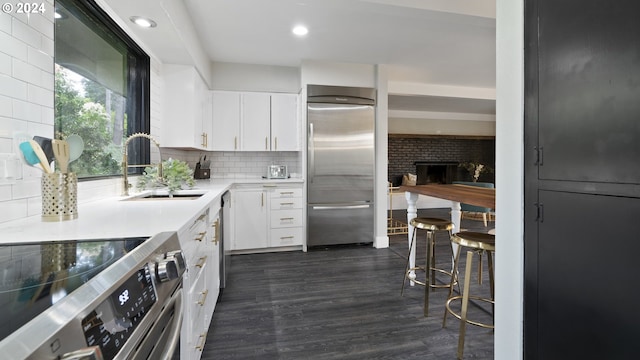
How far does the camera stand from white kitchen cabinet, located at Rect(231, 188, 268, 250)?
3631 millimetres

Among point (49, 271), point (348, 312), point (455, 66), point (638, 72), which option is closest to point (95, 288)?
point (49, 271)

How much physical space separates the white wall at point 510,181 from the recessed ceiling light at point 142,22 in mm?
2151

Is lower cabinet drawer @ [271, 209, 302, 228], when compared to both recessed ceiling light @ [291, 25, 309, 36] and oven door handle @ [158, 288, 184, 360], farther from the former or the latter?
oven door handle @ [158, 288, 184, 360]

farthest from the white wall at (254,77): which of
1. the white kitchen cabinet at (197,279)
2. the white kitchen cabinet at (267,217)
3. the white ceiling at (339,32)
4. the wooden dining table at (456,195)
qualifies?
the white kitchen cabinet at (197,279)

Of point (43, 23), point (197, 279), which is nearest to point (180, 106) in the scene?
point (43, 23)

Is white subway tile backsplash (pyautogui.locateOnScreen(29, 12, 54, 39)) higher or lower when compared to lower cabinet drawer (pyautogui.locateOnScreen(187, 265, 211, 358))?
higher

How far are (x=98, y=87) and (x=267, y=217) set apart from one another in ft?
7.16

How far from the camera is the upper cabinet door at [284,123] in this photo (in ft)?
13.0

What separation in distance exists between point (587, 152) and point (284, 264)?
2838 millimetres

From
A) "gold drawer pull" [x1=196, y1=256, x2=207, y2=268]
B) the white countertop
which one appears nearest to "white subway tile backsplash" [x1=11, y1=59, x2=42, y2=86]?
the white countertop

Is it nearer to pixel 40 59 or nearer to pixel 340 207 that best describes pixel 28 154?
pixel 40 59

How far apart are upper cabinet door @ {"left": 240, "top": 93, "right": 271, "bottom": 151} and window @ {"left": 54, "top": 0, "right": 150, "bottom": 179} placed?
1.30 meters

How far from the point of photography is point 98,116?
2051 millimetres

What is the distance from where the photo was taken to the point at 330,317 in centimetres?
214
